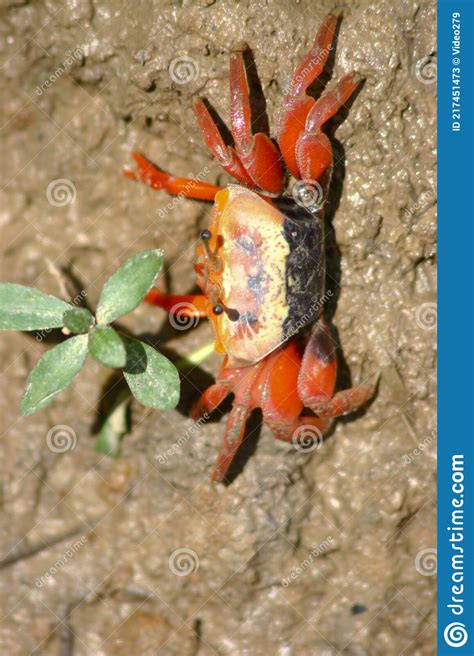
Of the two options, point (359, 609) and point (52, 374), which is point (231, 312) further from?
point (359, 609)

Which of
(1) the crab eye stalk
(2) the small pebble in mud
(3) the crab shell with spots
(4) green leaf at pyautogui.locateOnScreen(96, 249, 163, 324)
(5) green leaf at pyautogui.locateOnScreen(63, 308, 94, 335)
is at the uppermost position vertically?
(3) the crab shell with spots

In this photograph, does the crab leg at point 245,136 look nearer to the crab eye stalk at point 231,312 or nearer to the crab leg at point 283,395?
the crab eye stalk at point 231,312

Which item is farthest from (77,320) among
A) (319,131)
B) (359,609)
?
(359,609)

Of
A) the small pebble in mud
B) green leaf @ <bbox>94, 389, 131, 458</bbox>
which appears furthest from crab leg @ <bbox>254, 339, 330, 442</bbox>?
the small pebble in mud

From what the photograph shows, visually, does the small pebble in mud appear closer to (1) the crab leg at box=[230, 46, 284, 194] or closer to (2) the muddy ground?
(2) the muddy ground
